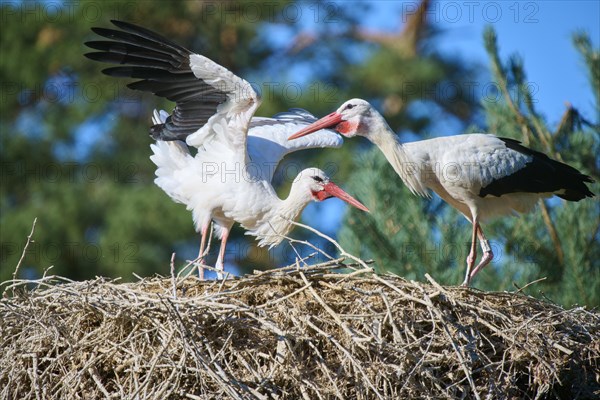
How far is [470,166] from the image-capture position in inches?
225

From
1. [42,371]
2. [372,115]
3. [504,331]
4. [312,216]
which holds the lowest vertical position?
[312,216]

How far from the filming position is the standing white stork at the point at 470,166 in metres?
5.74

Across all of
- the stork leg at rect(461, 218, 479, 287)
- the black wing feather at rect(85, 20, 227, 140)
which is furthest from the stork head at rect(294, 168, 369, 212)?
the stork leg at rect(461, 218, 479, 287)

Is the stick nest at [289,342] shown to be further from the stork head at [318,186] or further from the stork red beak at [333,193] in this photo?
the stork head at [318,186]

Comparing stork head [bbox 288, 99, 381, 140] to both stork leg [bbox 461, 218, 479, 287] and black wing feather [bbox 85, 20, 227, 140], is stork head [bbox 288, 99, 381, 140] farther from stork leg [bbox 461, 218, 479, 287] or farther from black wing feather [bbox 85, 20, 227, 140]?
stork leg [bbox 461, 218, 479, 287]

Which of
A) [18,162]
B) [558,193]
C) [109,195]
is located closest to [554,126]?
[558,193]

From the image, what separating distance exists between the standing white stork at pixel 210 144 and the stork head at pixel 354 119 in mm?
343

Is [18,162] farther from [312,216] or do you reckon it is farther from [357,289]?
[357,289]

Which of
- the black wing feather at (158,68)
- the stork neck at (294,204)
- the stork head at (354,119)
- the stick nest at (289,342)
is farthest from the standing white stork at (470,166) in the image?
the stick nest at (289,342)

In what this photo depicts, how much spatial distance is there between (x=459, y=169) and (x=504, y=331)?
1742 millimetres

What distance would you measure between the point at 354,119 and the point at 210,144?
98 cm

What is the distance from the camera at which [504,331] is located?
4172 mm

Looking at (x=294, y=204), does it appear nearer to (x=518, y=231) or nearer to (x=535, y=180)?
(x=535, y=180)

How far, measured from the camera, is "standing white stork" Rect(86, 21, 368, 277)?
565 cm
